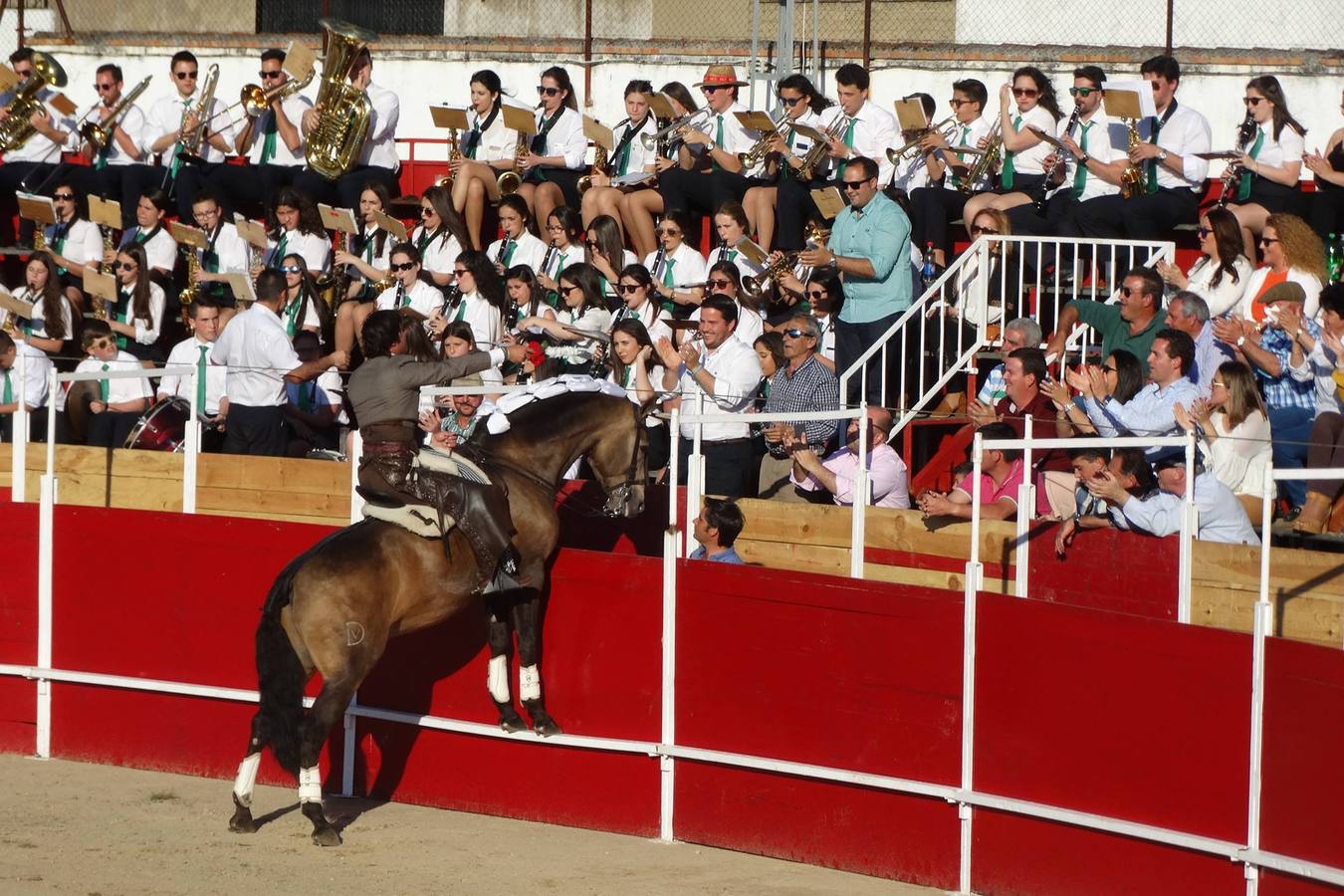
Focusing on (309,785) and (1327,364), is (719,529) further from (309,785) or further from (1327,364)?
(1327,364)

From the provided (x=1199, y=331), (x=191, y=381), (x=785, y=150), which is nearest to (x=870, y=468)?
(x=1199, y=331)

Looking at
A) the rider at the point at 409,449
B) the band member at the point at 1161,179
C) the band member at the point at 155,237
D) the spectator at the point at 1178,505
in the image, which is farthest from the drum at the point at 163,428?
the spectator at the point at 1178,505

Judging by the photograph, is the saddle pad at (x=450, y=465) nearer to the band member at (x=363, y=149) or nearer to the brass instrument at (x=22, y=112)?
the band member at (x=363, y=149)

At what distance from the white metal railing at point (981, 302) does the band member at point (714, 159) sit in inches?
70.2

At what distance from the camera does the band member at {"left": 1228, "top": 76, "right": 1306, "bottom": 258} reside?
12.6 meters

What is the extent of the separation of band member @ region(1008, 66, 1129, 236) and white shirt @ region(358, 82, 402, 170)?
5138mm

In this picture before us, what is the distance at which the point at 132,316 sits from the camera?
15406 millimetres

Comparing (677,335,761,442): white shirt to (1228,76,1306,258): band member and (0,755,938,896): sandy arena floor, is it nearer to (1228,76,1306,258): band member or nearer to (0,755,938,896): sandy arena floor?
(0,755,938,896): sandy arena floor

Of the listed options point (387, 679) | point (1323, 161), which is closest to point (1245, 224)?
point (1323, 161)

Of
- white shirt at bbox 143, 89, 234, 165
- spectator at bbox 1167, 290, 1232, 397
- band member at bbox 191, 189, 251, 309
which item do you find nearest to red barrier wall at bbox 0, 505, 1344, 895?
spectator at bbox 1167, 290, 1232, 397

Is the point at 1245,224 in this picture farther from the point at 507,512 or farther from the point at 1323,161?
the point at 507,512

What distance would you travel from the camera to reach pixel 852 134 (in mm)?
14273

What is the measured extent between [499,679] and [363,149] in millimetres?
6462

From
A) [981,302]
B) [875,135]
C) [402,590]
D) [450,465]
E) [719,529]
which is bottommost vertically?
[402,590]
